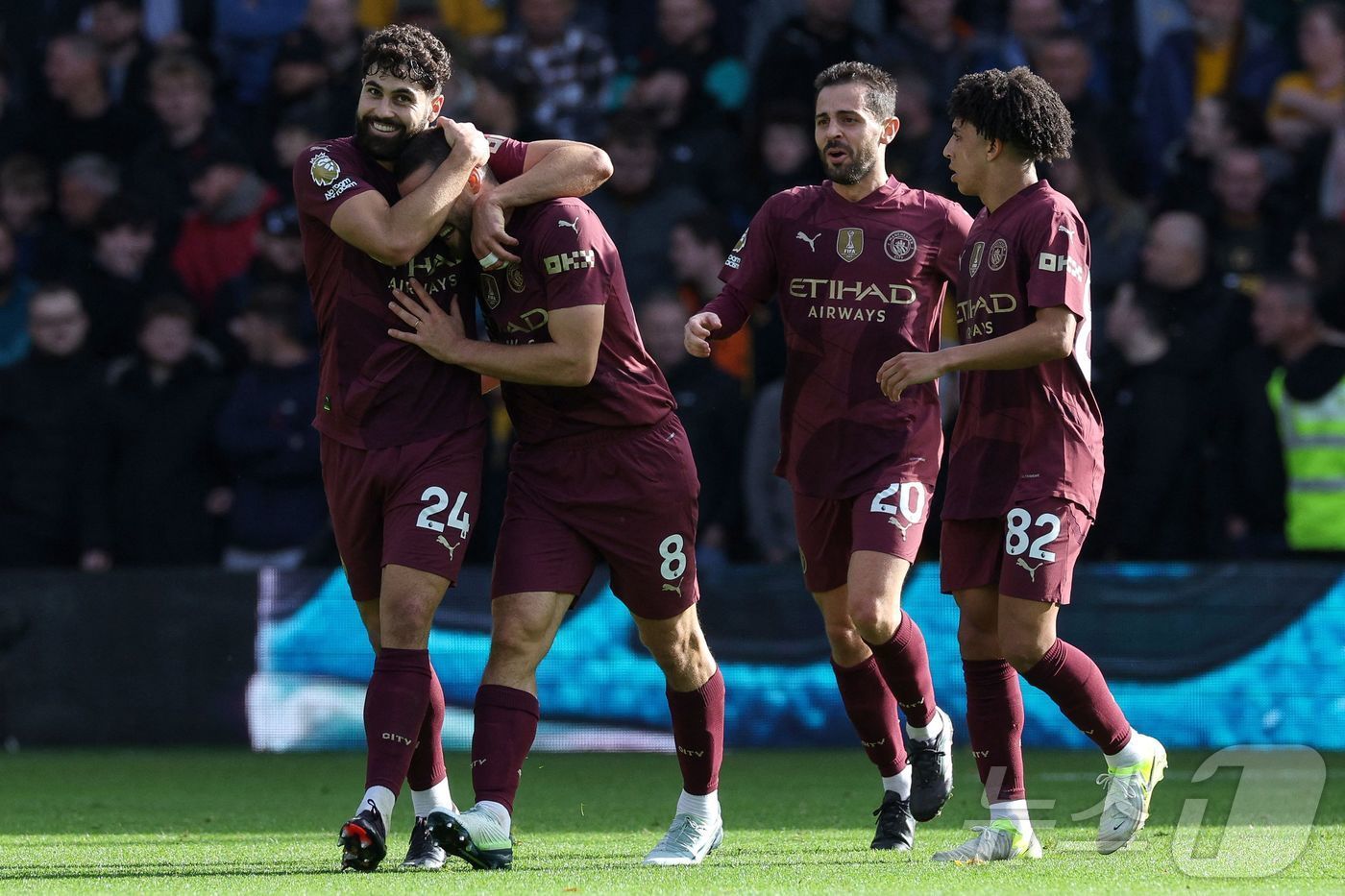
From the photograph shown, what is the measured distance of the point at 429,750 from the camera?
20.3ft

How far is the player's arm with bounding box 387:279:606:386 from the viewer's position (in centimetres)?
595

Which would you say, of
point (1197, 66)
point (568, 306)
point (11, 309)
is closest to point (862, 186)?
point (568, 306)

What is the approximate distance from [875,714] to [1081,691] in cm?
91

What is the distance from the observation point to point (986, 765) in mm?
6148

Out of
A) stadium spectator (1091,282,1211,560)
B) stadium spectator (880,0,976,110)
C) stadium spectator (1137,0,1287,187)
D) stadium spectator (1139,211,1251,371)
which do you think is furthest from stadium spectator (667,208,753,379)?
stadium spectator (1137,0,1287,187)

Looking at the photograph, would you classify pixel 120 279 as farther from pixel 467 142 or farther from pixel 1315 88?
pixel 1315 88

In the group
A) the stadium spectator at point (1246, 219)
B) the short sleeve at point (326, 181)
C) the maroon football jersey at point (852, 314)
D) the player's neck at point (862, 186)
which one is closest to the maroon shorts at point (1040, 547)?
the maroon football jersey at point (852, 314)

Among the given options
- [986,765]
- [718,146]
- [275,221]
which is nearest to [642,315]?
[718,146]

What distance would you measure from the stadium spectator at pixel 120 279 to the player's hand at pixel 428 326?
5.95m

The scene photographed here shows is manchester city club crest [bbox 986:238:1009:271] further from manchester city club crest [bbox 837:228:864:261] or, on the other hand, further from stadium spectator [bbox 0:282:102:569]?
stadium spectator [bbox 0:282:102:569]

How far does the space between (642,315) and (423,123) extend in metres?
4.66

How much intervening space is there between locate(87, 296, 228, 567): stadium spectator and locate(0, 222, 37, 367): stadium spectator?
79cm

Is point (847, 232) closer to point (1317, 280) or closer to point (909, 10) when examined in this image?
point (1317, 280)

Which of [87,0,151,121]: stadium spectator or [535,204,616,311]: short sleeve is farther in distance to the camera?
[87,0,151,121]: stadium spectator
